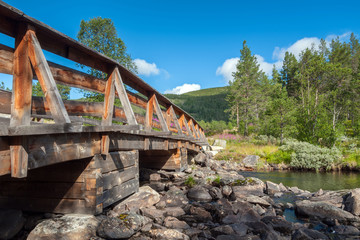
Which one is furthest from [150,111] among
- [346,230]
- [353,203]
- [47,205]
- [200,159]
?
[200,159]

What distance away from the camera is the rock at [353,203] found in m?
6.26

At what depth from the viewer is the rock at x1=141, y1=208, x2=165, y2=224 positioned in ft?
16.1

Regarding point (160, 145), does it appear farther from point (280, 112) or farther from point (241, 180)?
point (280, 112)

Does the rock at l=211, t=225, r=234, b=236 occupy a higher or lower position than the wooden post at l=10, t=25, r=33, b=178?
lower

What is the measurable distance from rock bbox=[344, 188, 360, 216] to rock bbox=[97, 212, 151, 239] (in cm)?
558

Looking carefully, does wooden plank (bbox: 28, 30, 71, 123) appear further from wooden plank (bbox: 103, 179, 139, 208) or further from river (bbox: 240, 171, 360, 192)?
river (bbox: 240, 171, 360, 192)

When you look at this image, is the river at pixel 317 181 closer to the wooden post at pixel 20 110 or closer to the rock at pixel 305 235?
the rock at pixel 305 235

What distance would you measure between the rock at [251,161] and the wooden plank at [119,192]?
14.2 metres

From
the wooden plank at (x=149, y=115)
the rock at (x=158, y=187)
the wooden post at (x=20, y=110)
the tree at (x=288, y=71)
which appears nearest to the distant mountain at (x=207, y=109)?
the tree at (x=288, y=71)

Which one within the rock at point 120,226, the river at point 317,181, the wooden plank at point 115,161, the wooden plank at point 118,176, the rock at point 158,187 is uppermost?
the wooden plank at point 115,161

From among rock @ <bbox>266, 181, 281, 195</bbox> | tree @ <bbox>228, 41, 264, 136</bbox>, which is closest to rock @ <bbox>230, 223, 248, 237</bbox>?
rock @ <bbox>266, 181, 281, 195</bbox>

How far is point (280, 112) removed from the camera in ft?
86.5

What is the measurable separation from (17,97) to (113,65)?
7.81 ft

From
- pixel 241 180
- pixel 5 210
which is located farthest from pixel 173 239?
pixel 241 180
